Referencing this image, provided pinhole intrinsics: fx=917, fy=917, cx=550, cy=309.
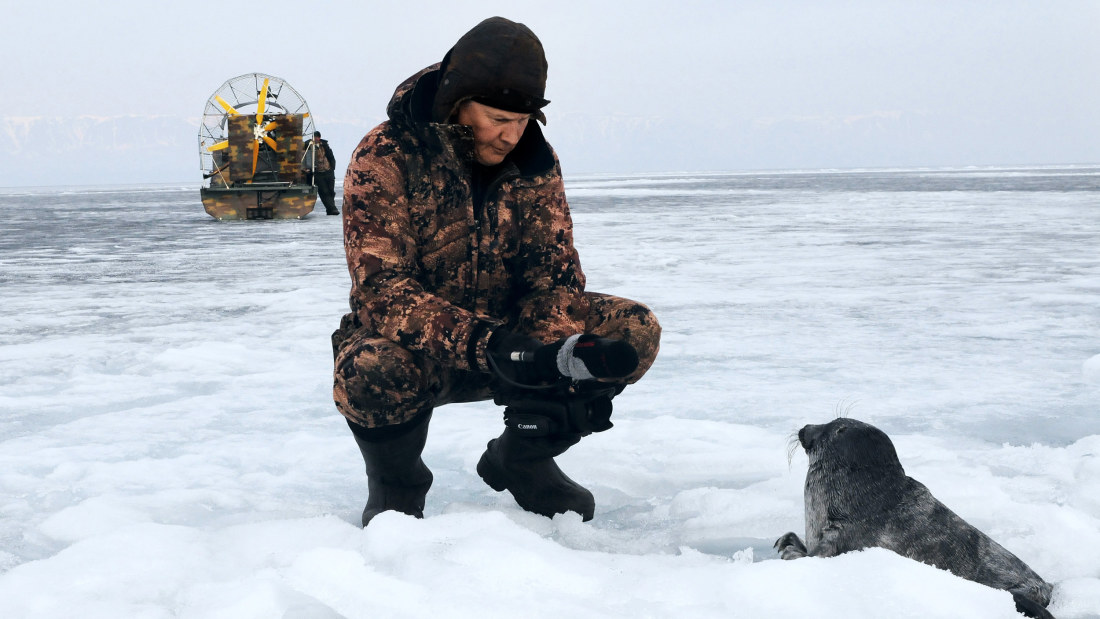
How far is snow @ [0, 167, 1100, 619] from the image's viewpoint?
1.91 metres

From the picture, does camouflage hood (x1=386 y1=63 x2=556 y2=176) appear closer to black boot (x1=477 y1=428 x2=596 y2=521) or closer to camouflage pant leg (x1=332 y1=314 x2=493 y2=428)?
camouflage pant leg (x1=332 y1=314 x2=493 y2=428)

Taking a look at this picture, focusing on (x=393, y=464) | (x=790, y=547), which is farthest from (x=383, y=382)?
(x=790, y=547)

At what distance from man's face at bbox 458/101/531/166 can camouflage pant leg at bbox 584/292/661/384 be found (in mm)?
552

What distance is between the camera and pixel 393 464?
8.30 feet

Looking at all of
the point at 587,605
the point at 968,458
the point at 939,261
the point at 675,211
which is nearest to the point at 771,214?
the point at 675,211

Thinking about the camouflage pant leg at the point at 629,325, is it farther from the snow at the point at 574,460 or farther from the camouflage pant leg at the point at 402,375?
the snow at the point at 574,460

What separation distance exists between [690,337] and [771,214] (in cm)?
1510

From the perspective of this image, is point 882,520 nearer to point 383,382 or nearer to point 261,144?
point 383,382

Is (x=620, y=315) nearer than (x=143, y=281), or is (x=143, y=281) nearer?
(x=620, y=315)

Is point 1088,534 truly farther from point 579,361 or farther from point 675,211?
point 675,211

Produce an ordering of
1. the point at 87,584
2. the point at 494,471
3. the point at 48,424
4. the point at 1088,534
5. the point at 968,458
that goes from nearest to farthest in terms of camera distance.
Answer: the point at 87,584 → the point at 1088,534 → the point at 494,471 → the point at 968,458 → the point at 48,424

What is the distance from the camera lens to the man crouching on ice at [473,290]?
2.27m

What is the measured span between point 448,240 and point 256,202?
18390mm

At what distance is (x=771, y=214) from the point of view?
19.8 metres
